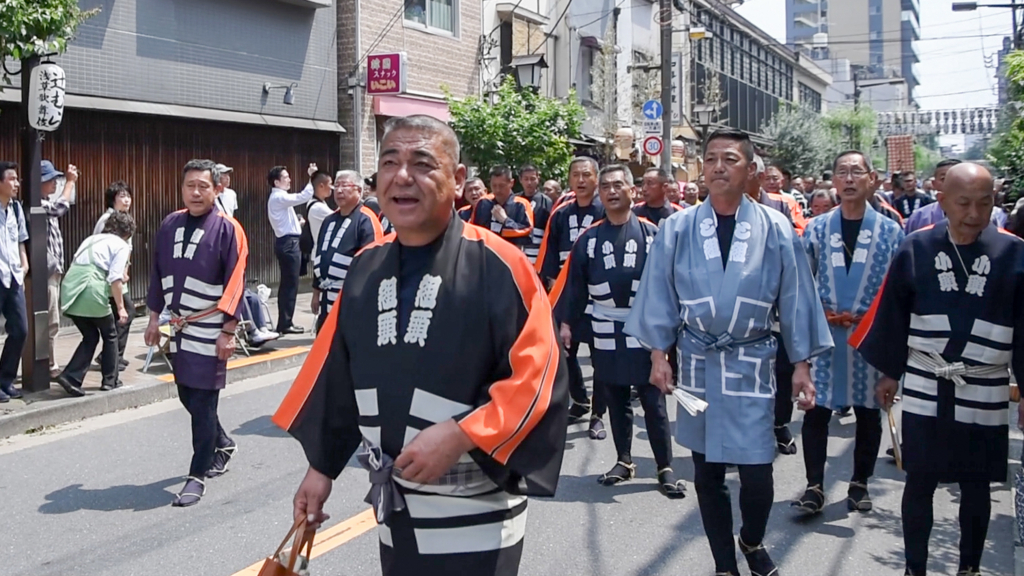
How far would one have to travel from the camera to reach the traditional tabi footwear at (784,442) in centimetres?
711

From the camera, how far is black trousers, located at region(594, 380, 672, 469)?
607cm

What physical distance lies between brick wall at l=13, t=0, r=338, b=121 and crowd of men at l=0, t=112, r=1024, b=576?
13.0 ft

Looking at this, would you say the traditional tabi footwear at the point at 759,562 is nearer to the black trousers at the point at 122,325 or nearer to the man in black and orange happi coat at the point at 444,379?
the man in black and orange happi coat at the point at 444,379

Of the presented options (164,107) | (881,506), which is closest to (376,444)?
(881,506)

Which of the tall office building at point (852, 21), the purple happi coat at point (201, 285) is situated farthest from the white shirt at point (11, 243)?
the tall office building at point (852, 21)

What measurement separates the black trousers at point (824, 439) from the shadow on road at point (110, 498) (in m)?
3.74

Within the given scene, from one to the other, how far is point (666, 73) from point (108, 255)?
42.6 ft

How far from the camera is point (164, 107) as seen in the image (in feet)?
41.5

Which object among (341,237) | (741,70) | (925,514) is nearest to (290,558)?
(925,514)

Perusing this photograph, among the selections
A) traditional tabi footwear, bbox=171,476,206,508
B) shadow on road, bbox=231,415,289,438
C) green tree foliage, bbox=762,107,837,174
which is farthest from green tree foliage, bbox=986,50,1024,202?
green tree foliage, bbox=762,107,837,174

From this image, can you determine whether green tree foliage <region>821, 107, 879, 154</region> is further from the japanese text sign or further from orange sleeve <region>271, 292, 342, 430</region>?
orange sleeve <region>271, 292, 342, 430</region>

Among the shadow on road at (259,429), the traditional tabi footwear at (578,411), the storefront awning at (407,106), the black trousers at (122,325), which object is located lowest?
the shadow on road at (259,429)

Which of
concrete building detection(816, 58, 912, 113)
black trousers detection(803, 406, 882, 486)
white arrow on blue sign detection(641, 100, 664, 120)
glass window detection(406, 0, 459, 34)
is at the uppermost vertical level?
concrete building detection(816, 58, 912, 113)

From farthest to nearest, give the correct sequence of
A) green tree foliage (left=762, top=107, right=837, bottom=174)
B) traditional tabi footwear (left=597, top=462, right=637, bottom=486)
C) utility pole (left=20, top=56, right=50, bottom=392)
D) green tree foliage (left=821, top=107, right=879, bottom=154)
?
green tree foliage (left=821, top=107, right=879, bottom=154) < green tree foliage (left=762, top=107, right=837, bottom=174) < utility pole (left=20, top=56, right=50, bottom=392) < traditional tabi footwear (left=597, top=462, right=637, bottom=486)
